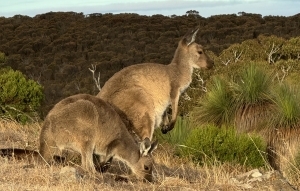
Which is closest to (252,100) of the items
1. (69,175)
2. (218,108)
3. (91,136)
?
(218,108)

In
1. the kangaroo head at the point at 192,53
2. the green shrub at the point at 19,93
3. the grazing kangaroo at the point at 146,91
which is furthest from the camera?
the green shrub at the point at 19,93

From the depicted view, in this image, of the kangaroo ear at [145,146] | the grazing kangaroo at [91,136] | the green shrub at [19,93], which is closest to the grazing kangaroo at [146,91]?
the grazing kangaroo at [91,136]

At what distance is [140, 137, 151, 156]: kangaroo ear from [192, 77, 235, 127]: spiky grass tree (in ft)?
23.8

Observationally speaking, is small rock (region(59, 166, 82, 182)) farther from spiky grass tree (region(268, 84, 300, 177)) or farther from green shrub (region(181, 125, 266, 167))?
spiky grass tree (region(268, 84, 300, 177))

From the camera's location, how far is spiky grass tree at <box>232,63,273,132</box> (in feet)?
51.0

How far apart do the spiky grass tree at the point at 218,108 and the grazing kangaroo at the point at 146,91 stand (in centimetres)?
391

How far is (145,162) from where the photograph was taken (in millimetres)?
8633

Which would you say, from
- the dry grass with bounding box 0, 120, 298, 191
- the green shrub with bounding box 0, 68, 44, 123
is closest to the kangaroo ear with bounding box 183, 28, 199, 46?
the dry grass with bounding box 0, 120, 298, 191

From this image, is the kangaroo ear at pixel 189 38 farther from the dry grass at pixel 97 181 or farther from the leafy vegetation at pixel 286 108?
the leafy vegetation at pixel 286 108

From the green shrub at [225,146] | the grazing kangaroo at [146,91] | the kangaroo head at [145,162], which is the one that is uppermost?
the grazing kangaroo at [146,91]

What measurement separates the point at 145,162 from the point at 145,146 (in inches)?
8.2

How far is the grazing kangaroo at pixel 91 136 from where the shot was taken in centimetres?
843

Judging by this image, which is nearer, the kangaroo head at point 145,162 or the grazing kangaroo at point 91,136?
the grazing kangaroo at point 91,136

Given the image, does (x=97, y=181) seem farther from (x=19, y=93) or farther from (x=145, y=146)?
(x=19, y=93)
